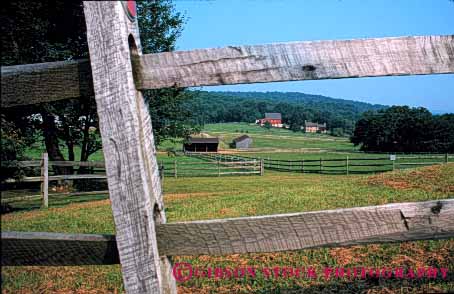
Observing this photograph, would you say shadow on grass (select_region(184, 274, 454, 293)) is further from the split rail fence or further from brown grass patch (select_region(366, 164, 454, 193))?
brown grass patch (select_region(366, 164, 454, 193))

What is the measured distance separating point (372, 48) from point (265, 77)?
0.47m

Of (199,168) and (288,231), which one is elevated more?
(288,231)

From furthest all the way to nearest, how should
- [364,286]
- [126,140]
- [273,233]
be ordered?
[364,286]
[273,233]
[126,140]

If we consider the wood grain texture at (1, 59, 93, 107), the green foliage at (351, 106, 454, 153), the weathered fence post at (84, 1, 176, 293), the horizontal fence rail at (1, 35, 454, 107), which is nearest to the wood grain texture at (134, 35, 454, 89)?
the horizontal fence rail at (1, 35, 454, 107)

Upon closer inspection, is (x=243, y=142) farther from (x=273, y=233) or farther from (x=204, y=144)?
(x=273, y=233)

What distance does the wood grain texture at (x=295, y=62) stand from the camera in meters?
1.84

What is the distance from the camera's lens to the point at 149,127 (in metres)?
1.94

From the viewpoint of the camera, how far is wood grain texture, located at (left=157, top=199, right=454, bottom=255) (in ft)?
6.21

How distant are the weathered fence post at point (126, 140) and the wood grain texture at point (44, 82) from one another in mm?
103

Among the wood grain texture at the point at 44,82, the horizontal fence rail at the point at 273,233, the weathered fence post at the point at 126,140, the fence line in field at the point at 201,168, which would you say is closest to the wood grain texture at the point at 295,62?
the weathered fence post at the point at 126,140

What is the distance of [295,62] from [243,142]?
50.6 ft

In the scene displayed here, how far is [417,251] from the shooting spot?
11.0 ft

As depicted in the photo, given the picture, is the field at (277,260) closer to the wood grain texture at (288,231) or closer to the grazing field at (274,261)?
the grazing field at (274,261)

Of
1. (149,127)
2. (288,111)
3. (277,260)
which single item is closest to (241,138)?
(288,111)
